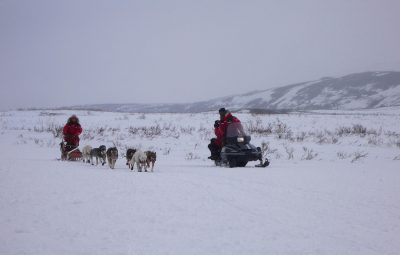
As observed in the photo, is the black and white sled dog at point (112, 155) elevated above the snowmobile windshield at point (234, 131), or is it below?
below

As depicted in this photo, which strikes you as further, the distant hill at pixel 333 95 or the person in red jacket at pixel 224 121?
the distant hill at pixel 333 95

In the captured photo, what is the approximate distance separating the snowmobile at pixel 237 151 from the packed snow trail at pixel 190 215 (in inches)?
140

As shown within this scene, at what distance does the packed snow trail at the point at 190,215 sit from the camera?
395 cm

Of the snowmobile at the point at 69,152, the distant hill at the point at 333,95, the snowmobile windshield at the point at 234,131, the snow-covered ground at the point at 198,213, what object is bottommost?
the snow-covered ground at the point at 198,213

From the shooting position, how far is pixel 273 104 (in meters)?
78.9

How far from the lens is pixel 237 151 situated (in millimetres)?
11773

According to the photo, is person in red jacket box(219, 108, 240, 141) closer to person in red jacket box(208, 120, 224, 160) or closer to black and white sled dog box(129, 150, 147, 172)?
person in red jacket box(208, 120, 224, 160)

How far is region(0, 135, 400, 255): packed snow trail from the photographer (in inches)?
155

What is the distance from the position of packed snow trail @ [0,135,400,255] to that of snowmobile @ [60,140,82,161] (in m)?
4.24

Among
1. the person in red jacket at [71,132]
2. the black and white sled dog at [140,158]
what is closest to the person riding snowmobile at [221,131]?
the black and white sled dog at [140,158]

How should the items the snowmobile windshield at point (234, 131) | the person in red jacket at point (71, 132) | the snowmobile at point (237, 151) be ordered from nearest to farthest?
the snowmobile at point (237, 151) → the snowmobile windshield at point (234, 131) → the person in red jacket at point (71, 132)

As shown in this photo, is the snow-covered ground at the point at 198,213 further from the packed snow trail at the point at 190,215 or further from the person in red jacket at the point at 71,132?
the person in red jacket at the point at 71,132

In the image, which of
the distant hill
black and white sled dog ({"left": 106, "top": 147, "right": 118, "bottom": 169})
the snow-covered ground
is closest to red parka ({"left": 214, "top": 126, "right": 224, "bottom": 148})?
the snow-covered ground

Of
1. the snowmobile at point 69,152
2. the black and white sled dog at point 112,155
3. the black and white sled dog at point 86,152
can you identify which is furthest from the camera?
the snowmobile at point 69,152
